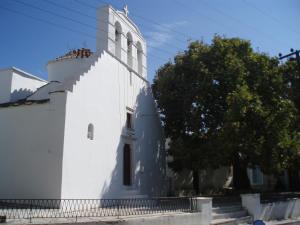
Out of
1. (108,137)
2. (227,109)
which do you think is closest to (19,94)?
(108,137)

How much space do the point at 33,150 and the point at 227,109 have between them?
31.5ft

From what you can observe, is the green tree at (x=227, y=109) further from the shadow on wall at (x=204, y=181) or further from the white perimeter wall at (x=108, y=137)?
the shadow on wall at (x=204, y=181)

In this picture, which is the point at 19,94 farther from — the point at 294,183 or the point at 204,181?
the point at 294,183

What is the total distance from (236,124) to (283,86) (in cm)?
523

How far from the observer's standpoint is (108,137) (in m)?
15.7

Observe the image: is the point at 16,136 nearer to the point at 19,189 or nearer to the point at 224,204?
the point at 19,189

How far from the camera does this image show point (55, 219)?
9602 millimetres

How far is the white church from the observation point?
12992 mm

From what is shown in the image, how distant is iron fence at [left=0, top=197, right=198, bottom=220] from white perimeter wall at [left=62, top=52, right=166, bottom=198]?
1.33ft

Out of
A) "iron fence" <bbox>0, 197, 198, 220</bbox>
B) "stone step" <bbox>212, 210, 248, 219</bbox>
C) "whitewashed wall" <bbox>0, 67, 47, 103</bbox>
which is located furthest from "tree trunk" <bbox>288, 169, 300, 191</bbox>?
"whitewashed wall" <bbox>0, 67, 47, 103</bbox>

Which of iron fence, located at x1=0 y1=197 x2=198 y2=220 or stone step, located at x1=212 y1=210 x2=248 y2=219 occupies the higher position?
iron fence, located at x1=0 y1=197 x2=198 y2=220

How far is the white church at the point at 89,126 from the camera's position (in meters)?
13.0

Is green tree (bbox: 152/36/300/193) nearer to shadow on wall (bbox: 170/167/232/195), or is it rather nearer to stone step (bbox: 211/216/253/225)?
stone step (bbox: 211/216/253/225)

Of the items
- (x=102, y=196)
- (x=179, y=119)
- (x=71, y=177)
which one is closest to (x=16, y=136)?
(x=71, y=177)
